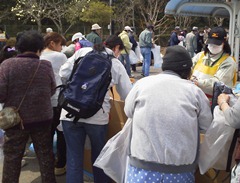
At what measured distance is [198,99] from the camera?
196 centimetres

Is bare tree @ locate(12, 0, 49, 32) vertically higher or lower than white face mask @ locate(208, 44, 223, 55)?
higher

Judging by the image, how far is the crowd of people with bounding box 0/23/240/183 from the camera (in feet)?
6.29

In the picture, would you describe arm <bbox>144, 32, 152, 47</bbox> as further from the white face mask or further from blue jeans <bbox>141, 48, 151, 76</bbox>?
the white face mask

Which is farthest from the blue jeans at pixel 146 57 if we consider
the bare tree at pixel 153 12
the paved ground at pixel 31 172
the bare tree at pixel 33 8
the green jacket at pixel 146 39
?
the bare tree at pixel 153 12

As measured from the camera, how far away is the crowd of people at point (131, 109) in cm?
192

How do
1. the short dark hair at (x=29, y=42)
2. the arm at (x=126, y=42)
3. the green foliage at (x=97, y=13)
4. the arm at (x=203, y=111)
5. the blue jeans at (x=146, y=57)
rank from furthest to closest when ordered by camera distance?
the green foliage at (x=97, y=13), the blue jeans at (x=146, y=57), the arm at (x=126, y=42), the short dark hair at (x=29, y=42), the arm at (x=203, y=111)

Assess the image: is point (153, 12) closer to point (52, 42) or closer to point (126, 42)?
point (126, 42)

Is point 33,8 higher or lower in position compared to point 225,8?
higher

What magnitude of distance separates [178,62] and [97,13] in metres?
22.5

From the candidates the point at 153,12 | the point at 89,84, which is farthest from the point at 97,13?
the point at 89,84

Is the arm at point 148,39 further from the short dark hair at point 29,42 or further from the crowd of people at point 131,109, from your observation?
the short dark hair at point 29,42

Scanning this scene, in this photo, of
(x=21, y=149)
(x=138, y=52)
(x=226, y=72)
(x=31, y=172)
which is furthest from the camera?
(x=138, y=52)

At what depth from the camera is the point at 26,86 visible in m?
2.76

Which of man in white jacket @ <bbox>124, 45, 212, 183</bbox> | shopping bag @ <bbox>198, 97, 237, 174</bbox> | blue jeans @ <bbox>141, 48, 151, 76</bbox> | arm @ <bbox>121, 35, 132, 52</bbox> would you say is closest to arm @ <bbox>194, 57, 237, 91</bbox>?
shopping bag @ <bbox>198, 97, 237, 174</bbox>
